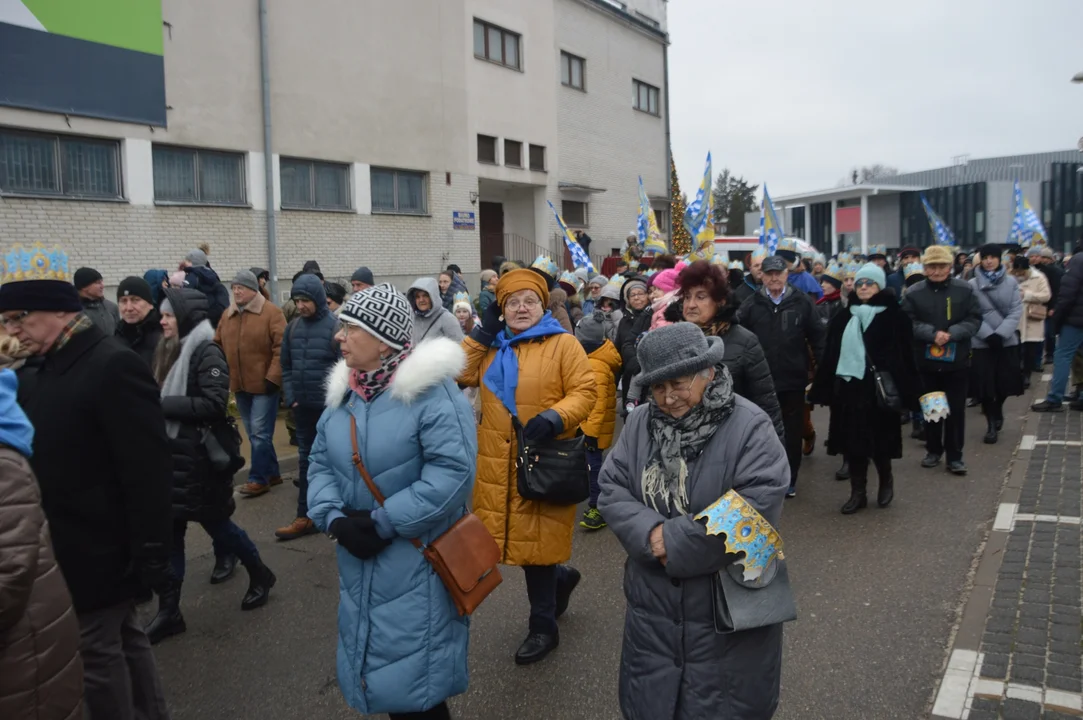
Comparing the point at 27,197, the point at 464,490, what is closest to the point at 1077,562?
the point at 464,490

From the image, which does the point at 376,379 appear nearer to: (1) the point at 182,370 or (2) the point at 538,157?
(1) the point at 182,370

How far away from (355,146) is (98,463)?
17110mm

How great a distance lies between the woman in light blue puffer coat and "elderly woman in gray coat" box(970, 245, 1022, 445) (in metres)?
7.97

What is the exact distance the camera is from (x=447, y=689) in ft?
10.2

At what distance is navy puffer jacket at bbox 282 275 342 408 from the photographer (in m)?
6.86

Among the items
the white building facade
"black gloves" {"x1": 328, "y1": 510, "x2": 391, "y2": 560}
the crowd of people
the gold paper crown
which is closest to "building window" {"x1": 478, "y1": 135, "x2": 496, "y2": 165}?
the white building facade

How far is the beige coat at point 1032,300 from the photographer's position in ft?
37.8

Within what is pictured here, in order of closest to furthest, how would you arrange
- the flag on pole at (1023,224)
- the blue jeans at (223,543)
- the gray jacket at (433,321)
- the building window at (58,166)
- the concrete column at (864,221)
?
the blue jeans at (223,543)
the gray jacket at (433,321)
the building window at (58,166)
the flag on pole at (1023,224)
the concrete column at (864,221)

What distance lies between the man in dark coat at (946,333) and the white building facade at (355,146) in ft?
43.0

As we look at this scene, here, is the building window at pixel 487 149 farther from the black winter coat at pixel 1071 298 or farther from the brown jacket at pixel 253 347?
the brown jacket at pixel 253 347

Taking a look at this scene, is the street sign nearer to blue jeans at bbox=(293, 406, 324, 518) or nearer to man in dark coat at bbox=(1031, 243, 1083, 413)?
man in dark coat at bbox=(1031, 243, 1083, 413)

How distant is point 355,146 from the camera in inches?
757

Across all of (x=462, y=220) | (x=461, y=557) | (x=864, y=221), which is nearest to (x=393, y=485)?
(x=461, y=557)

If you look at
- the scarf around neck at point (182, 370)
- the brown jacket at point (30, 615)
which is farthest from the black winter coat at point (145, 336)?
the brown jacket at point (30, 615)
